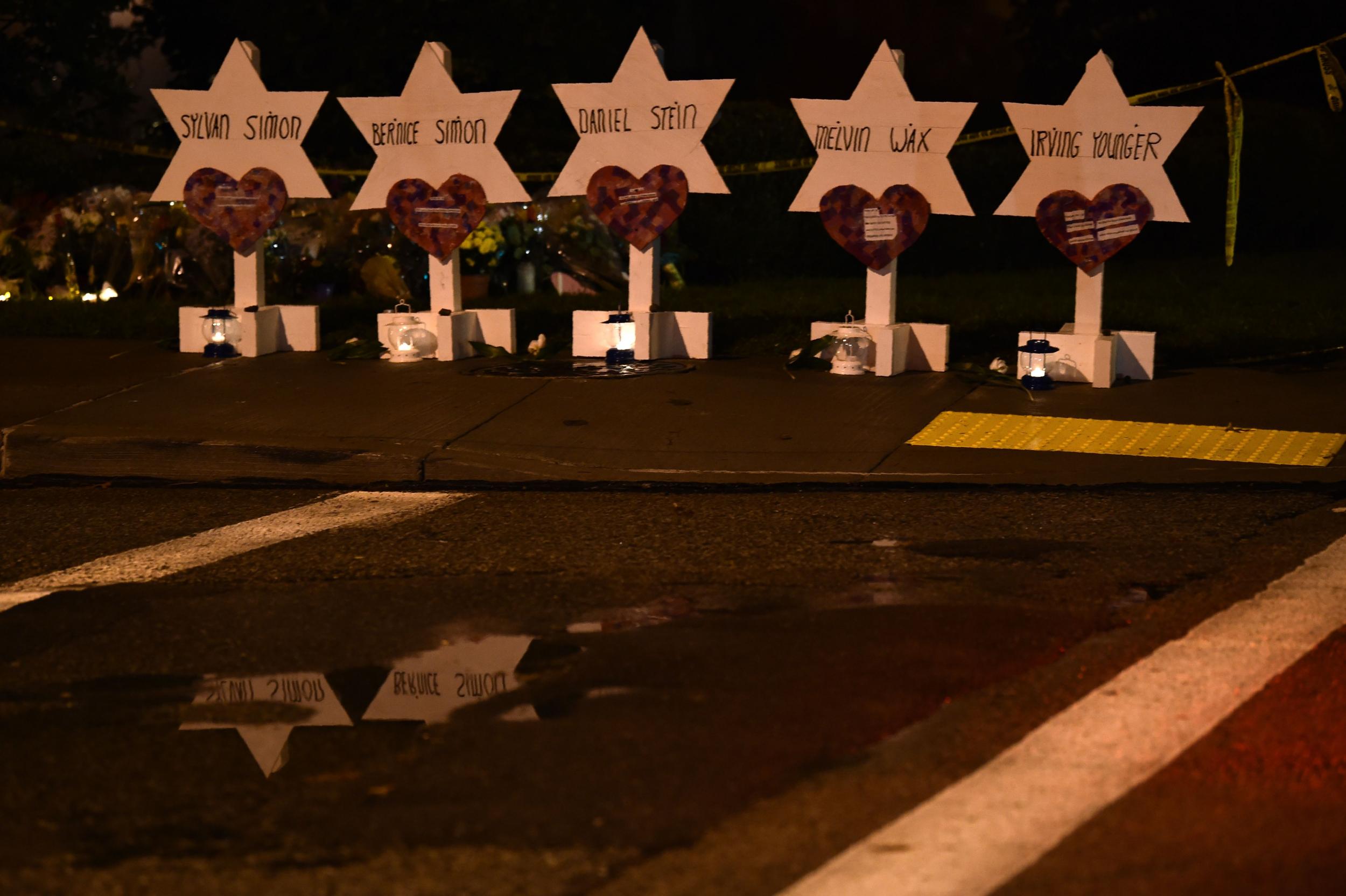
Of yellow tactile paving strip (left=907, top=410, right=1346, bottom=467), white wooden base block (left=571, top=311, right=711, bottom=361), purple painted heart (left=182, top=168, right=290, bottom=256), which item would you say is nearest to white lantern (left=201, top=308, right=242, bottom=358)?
purple painted heart (left=182, top=168, right=290, bottom=256)

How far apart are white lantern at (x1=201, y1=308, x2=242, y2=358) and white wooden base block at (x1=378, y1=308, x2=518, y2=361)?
993mm

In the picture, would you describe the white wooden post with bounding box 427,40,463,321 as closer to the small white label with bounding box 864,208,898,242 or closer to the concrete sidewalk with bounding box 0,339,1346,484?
the concrete sidewalk with bounding box 0,339,1346,484

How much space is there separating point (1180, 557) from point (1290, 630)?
114cm

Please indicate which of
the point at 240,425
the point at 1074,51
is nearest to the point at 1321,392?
the point at 240,425

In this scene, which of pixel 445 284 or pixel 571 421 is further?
pixel 445 284

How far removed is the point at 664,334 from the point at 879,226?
1.66m

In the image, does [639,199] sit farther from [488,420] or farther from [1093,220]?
[1093,220]

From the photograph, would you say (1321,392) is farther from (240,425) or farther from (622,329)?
(240,425)

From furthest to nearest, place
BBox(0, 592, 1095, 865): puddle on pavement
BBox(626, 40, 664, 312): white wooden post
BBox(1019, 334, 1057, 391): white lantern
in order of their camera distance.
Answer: BBox(626, 40, 664, 312): white wooden post < BBox(1019, 334, 1057, 391): white lantern < BBox(0, 592, 1095, 865): puddle on pavement

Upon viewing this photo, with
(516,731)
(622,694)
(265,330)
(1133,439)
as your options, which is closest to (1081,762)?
(622,694)

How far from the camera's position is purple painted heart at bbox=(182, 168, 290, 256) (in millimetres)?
12570

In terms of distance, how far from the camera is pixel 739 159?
20656mm

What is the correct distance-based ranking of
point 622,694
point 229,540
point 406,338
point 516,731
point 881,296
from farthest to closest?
point 406,338, point 881,296, point 229,540, point 622,694, point 516,731

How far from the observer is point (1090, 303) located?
37.7 feet
